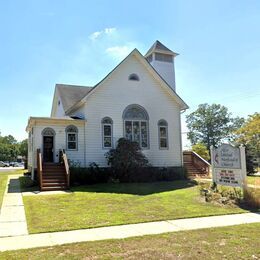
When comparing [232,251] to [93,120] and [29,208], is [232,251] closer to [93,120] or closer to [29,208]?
[29,208]

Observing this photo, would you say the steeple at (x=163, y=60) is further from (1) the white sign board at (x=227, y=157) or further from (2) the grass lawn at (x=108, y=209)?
(2) the grass lawn at (x=108, y=209)

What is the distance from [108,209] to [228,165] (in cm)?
566

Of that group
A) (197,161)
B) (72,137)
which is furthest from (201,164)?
(72,137)

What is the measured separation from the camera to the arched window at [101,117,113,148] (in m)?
21.8

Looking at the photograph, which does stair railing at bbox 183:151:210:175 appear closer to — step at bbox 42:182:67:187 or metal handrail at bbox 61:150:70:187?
metal handrail at bbox 61:150:70:187

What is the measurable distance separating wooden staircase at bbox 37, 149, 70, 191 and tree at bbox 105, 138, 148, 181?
3189 mm

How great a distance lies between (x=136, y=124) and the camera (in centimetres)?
2294

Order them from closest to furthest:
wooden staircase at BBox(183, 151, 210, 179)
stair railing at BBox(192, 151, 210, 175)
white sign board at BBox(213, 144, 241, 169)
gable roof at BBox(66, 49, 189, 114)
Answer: white sign board at BBox(213, 144, 241, 169), gable roof at BBox(66, 49, 189, 114), wooden staircase at BBox(183, 151, 210, 179), stair railing at BBox(192, 151, 210, 175)

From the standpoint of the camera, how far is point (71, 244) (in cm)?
656

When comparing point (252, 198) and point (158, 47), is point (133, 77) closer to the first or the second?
point (158, 47)

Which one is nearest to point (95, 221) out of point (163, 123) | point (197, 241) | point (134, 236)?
point (134, 236)

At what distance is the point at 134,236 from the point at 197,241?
4.64 ft

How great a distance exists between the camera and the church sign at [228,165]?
12633 mm

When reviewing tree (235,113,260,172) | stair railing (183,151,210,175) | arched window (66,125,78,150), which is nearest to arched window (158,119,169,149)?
stair railing (183,151,210,175)
